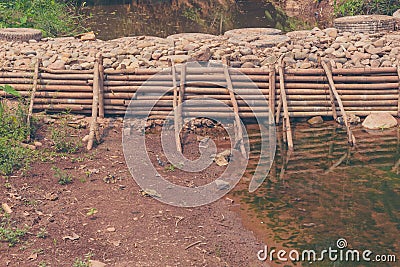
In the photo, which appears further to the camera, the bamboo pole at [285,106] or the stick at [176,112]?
the bamboo pole at [285,106]

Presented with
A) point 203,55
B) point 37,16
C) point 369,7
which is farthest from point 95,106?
point 369,7

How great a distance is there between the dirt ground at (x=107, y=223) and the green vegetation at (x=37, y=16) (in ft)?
19.5

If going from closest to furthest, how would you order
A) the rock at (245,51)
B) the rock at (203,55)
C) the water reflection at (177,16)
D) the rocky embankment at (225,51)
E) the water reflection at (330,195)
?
1. the water reflection at (330,195)
2. the rock at (203,55)
3. the rocky embankment at (225,51)
4. the rock at (245,51)
5. the water reflection at (177,16)

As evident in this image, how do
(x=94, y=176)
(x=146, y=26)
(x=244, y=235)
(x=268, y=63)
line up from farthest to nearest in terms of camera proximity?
(x=146, y=26) → (x=268, y=63) → (x=94, y=176) → (x=244, y=235)

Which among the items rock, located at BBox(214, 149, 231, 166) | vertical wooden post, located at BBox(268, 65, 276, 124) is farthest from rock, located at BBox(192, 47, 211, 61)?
rock, located at BBox(214, 149, 231, 166)

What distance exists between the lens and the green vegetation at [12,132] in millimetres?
8500

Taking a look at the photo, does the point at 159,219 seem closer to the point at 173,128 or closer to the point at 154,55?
the point at 173,128

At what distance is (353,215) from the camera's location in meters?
7.79

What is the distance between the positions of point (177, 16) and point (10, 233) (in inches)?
522

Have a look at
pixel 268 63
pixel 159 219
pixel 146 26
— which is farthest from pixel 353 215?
pixel 146 26

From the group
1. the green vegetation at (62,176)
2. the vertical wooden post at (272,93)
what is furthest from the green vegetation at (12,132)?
the vertical wooden post at (272,93)

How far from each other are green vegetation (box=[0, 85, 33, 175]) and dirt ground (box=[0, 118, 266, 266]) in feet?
0.62

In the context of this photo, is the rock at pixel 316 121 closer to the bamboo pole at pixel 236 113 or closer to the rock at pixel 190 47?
the bamboo pole at pixel 236 113

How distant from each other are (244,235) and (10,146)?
328cm
